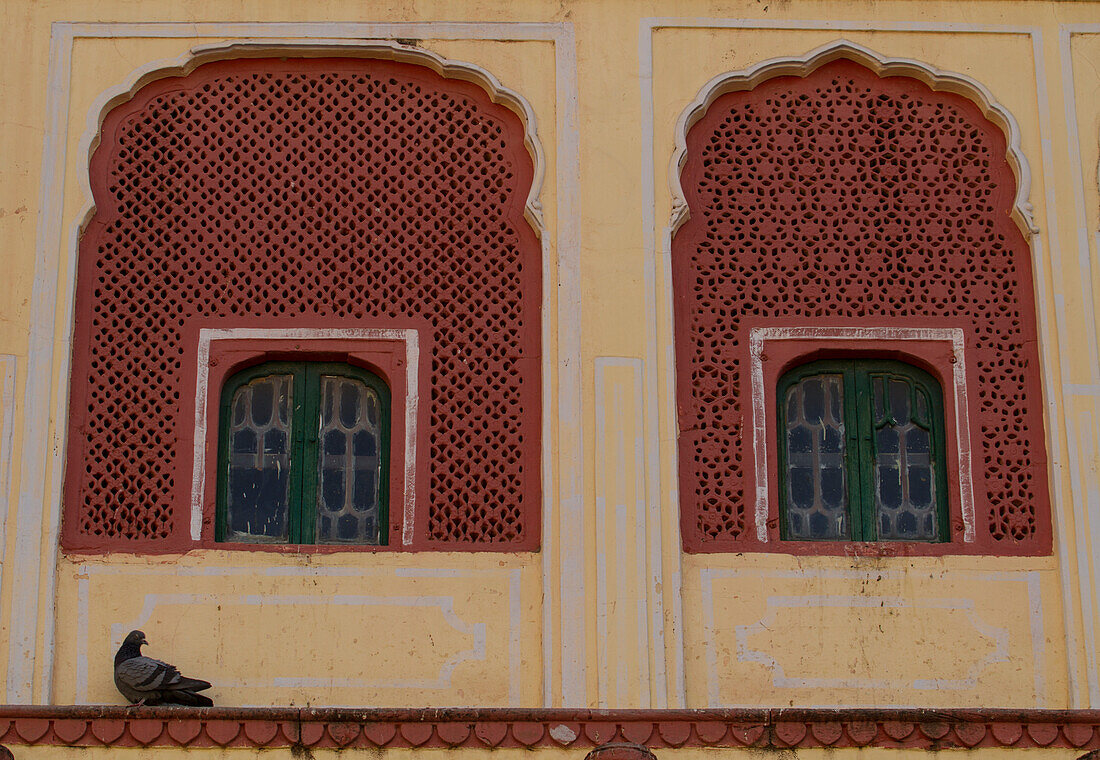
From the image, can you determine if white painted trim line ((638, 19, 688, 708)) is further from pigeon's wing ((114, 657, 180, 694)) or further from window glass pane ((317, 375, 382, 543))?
pigeon's wing ((114, 657, 180, 694))

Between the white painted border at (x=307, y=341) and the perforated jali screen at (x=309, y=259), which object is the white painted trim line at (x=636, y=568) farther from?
the white painted border at (x=307, y=341)

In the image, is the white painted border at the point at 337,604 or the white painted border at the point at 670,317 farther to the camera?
the white painted border at the point at 670,317

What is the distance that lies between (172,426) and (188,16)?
213 centimetres

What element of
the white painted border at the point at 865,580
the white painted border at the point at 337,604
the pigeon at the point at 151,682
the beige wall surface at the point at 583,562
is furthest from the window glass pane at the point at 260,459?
the white painted border at the point at 865,580

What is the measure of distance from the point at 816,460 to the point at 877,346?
620mm

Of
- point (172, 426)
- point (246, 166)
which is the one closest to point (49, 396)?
point (172, 426)

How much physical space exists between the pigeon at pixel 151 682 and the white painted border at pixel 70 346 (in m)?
0.50

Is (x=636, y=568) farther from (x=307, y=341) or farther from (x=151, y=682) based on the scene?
(x=151, y=682)

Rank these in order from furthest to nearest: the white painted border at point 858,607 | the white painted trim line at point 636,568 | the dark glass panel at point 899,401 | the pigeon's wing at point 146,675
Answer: the dark glass panel at point 899,401 < the white painted border at point 858,607 < the white painted trim line at point 636,568 < the pigeon's wing at point 146,675

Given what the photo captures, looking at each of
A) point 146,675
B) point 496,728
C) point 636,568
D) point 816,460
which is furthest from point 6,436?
point 816,460

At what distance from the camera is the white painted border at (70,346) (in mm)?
10453

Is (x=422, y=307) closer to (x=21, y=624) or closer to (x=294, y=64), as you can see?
(x=294, y=64)

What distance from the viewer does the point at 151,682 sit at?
9938mm

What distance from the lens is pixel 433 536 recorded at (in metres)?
10.8
